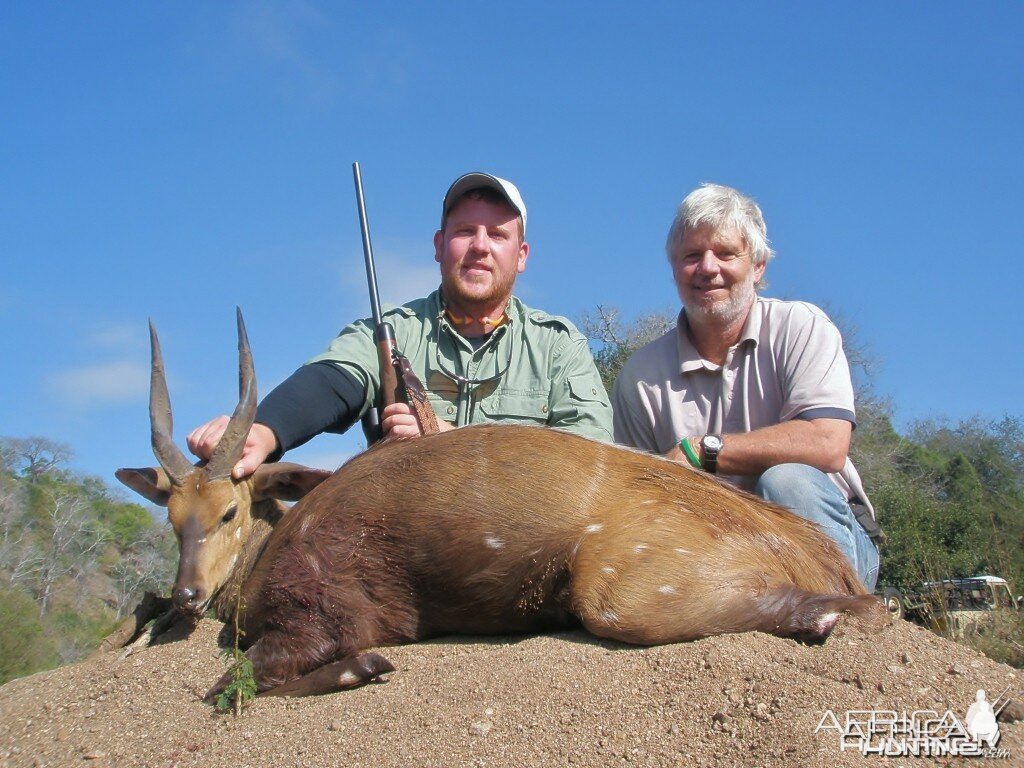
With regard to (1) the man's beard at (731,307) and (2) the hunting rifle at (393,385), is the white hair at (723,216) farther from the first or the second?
(2) the hunting rifle at (393,385)

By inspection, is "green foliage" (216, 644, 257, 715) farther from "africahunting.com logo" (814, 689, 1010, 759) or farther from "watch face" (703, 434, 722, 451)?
"watch face" (703, 434, 722, 451)

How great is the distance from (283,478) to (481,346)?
172 centimetres

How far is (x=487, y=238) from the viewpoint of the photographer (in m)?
6.20

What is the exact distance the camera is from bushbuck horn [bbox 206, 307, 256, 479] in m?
4.81

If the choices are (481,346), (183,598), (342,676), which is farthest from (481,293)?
(342,676)

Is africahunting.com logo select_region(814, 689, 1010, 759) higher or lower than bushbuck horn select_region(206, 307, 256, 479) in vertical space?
lower

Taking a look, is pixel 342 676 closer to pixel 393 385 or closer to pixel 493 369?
pixel 393 385

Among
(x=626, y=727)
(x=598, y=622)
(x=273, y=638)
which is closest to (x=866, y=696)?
(x=626, y=727)

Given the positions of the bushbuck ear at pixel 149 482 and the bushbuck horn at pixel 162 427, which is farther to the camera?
the bushbuck ear at pixel 149 482

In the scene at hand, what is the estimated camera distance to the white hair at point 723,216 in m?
5.66

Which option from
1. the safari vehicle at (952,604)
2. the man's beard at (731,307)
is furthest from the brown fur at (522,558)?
the safari vehicle at (952,604)

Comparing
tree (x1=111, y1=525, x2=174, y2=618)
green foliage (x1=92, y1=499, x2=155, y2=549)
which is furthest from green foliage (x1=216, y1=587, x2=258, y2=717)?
green foliage (x1=92, y1=499, x2=155, y2=549)

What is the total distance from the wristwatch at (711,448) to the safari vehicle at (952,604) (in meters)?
1.23

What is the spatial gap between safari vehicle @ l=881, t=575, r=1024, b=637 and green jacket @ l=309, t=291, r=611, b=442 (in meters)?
2.22
